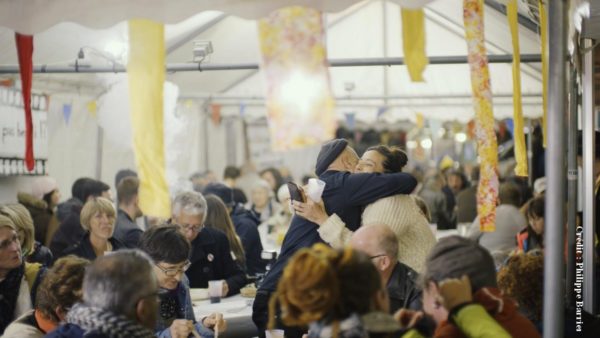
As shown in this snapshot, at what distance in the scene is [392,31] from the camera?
12008 mm

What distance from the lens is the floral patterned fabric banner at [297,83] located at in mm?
3576

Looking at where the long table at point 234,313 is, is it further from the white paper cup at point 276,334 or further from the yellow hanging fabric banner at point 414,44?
the yellow hanging fabric banner at point 414,44

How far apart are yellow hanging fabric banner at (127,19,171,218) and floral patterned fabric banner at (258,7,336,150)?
0.47 m

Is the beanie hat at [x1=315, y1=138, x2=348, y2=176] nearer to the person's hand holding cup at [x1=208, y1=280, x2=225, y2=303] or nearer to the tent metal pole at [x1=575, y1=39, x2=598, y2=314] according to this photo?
the person's hand holding cup at [x1=208, y1=280, x2=225, y2=303]

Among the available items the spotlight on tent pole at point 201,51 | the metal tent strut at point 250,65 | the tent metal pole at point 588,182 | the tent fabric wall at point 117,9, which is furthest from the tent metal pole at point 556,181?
the spotlight on tent pole at point 201,51

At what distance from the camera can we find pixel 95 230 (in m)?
6.52

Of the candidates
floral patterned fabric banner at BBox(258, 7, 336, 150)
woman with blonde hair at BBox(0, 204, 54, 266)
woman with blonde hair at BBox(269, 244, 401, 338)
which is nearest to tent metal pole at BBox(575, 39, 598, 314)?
floral patterned fabric banner at BBox(258, 7, 336, 150)

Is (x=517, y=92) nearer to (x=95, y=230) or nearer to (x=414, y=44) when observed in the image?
(x=414, y=44)

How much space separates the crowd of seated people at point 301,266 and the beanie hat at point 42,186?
0.02 meters

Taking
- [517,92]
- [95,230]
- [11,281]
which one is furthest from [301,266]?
[95,230]

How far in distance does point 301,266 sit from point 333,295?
13 cm

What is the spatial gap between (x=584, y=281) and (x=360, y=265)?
3.95 meters

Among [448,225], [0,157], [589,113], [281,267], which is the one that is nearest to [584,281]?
[589,113]

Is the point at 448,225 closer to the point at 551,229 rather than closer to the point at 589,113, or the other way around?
the point at 589,113
